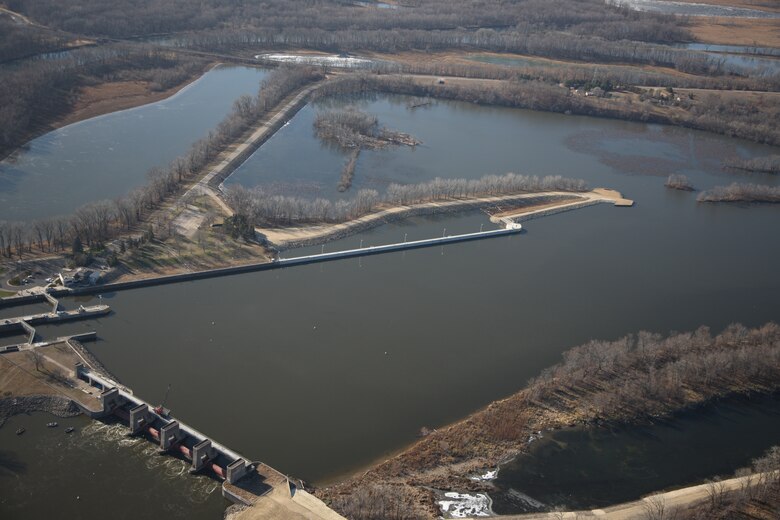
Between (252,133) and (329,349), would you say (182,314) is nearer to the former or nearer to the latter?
(329,349)

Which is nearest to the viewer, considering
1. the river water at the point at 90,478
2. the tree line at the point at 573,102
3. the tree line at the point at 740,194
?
the river water at the point at 90,478

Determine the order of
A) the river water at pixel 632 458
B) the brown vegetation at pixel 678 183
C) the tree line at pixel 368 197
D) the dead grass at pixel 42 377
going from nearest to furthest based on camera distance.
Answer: the river water at pixel 632 458 < the dead grass at pixel 42 377 < the tree line at pixel 368 197 < the brown vegetation at pixel 678 183

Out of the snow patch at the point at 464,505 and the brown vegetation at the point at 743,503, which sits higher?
the brown vegetation at the point at 743,503

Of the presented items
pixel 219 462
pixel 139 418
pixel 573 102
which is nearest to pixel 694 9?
pixel 573 102

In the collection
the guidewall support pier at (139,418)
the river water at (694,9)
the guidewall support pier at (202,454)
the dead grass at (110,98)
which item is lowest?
the guidewall support pier at (202,454)

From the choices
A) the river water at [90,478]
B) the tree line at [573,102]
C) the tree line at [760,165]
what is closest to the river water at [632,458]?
the river water at [90,478]

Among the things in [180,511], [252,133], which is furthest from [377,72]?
[180,511]

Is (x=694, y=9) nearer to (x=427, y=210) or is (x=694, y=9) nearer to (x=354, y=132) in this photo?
(x=354, y=132)

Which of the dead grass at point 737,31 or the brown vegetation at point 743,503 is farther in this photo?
the dead grass at point 737,31

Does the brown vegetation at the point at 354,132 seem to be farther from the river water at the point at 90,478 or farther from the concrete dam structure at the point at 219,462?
the river water at the point at 90,478
